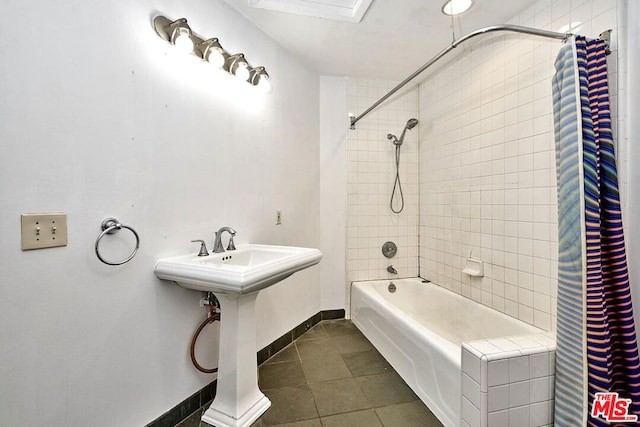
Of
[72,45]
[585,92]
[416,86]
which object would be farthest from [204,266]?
[416,86]

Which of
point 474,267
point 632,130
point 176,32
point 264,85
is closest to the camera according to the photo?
point 632,130

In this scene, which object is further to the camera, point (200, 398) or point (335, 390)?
point (335, 390)

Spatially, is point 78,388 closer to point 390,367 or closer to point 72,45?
point 72,45

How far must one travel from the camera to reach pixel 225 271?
1211 mm

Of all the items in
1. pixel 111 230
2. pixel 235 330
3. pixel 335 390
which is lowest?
pixel 335 390

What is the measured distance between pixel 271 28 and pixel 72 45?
126 centimetres

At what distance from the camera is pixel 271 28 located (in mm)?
1972

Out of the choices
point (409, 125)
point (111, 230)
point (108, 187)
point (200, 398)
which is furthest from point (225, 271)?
point (409, 125)

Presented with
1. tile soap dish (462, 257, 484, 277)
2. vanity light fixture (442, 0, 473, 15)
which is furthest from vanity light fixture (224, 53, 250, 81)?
tile soap dish (462, 257, 484, 277)

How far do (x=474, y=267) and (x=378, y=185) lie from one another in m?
1.13

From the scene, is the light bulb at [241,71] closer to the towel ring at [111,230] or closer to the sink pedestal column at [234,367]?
the towel ring at [111,230]

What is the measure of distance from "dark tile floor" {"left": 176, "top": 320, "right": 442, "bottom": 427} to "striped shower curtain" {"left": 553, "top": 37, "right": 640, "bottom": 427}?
686 mm

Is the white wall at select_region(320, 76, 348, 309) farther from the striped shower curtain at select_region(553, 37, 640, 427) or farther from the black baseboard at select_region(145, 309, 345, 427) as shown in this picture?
the striped shower curtain at select_region(553, 37, 640, 427)

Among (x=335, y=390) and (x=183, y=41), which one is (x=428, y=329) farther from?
(x=183, y=41)
